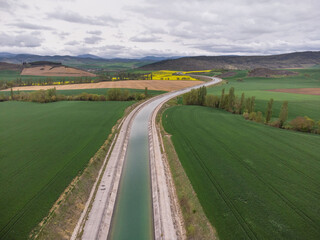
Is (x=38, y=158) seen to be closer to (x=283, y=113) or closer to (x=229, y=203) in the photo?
(x=229, y=203)

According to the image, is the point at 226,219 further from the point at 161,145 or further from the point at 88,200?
the point at 161,145

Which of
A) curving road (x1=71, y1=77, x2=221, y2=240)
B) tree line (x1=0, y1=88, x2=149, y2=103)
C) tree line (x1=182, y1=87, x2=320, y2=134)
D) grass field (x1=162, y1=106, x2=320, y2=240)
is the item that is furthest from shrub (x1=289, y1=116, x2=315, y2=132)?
tree line (x1=0, y1=88, x2=149, y2=103)

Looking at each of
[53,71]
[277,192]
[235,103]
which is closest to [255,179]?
[277,192]

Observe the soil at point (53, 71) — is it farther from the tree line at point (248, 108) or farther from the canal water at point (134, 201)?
the canal water at point (134, 201)

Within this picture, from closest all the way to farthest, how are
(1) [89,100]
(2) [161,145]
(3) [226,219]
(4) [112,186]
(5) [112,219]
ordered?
(3) [226,219] < (5) [112,219] < (4) [112,186] < (2) [161,145] < (1) [89,100]

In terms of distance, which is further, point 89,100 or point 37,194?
point 89,100

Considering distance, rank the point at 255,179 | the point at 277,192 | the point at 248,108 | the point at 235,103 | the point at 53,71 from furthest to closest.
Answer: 1. the point at 53,71
2. the point at 235,103
3. the point at 248,108
4. the point at 255,179
5. the point at 277,192

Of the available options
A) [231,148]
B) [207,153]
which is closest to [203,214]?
[207,153]
